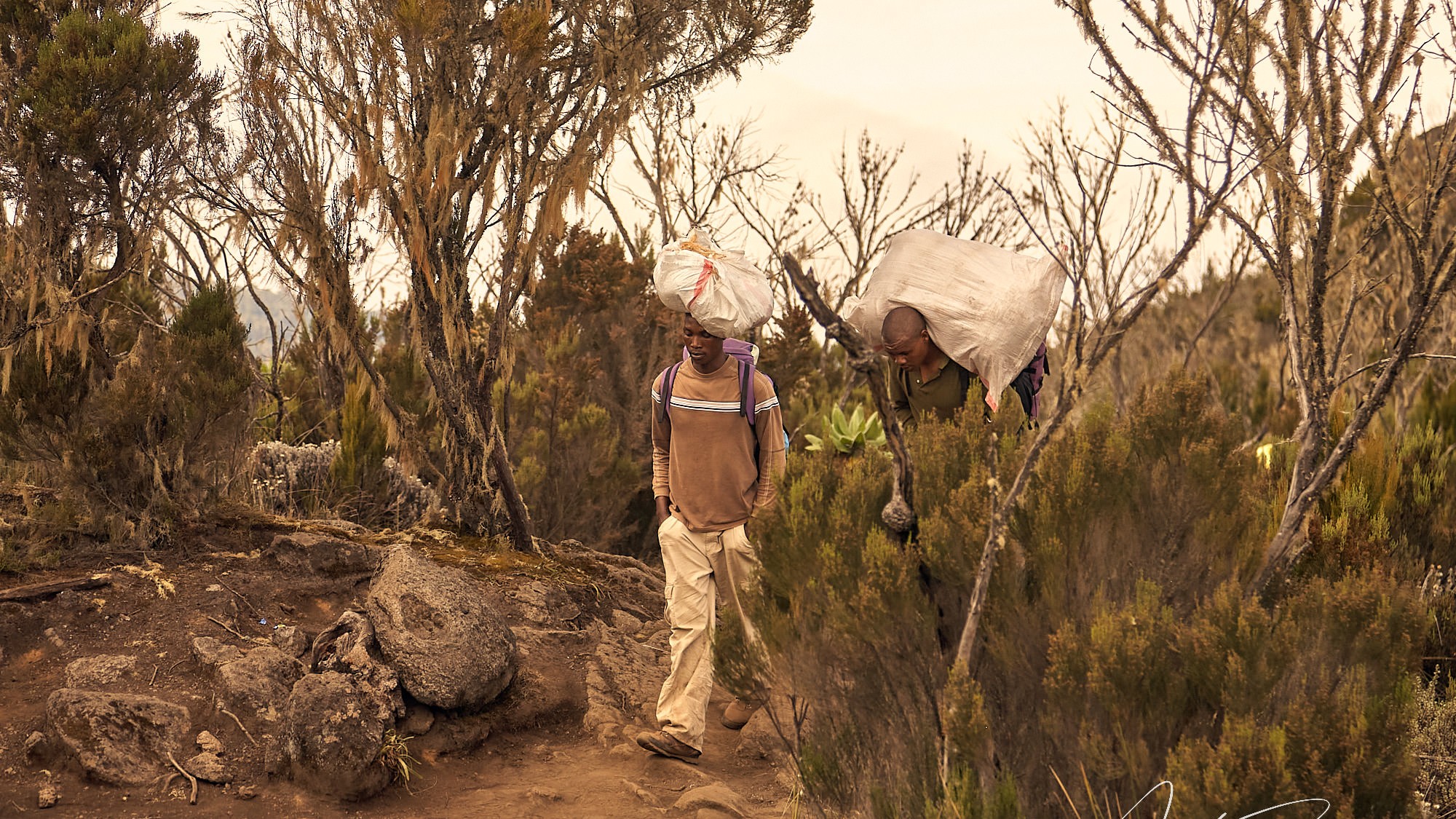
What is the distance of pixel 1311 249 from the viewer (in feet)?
11.6

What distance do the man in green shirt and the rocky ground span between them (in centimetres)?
160

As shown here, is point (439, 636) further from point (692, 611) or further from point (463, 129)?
point (463, 129)

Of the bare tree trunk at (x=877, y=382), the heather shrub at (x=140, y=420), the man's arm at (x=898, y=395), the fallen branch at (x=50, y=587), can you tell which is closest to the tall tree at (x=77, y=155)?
the heather shrub at (x=140, y=420)

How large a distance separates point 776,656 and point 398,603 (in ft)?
7.78

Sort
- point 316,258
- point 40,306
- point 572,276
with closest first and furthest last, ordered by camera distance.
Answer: point 40,306, point 316,258, point 572,276

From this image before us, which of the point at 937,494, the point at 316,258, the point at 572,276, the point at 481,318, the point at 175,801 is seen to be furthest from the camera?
the point at 572,276

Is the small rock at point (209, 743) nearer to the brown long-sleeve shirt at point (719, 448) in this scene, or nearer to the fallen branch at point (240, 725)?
the fallen branch at point (240, 725)

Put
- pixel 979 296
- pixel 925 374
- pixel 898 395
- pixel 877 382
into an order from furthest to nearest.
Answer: pixel 898 395, pixel 925 374, pixel 979 296, pixel 877 382

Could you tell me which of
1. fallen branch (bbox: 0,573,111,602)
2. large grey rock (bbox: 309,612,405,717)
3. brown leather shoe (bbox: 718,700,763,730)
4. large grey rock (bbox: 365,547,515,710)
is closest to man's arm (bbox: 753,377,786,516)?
brown leather shoe (bbox: 718,700,763,730)

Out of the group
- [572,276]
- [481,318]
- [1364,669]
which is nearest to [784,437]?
[1364,669]

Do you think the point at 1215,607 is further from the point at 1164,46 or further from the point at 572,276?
the point at 572,276

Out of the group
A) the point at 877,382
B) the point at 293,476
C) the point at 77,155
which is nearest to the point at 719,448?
the point at 877,382

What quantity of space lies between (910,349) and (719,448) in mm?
1187

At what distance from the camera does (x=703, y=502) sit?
454cm
